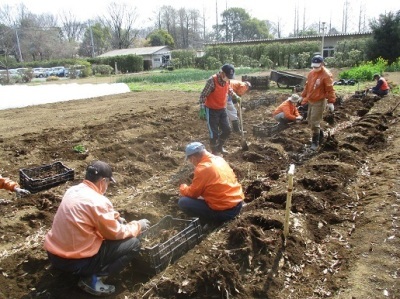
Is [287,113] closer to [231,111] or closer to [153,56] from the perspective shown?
[231,111]

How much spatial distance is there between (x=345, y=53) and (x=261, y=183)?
27.9 meters

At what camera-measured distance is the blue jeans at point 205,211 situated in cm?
450

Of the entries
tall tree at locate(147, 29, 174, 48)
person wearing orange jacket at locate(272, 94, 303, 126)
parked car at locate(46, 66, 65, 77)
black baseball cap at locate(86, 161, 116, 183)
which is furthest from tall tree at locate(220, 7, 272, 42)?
black baseball cap at locate(86, 161, 116, 183)

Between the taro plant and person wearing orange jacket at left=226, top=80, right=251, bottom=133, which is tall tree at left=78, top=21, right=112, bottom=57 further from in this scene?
the taro plant

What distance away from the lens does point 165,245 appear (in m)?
3.79

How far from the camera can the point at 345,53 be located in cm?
3011

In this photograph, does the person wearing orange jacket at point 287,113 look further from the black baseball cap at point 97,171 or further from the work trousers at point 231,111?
the black baseball cap at point 97,171

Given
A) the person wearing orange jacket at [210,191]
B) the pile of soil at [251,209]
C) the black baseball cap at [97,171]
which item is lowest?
the pile of soil at [251,209]

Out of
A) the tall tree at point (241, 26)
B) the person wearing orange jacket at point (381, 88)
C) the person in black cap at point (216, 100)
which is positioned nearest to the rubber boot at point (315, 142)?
the person in black cap at point (216, 100)

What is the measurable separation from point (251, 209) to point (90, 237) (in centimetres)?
251

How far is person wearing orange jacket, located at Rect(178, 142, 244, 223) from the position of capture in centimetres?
431

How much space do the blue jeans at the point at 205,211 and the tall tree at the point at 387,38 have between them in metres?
27.2

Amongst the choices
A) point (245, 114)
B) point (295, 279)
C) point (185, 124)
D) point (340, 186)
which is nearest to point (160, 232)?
point (295, 279)

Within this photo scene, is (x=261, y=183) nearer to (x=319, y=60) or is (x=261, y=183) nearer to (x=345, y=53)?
(x=319, y=60)
